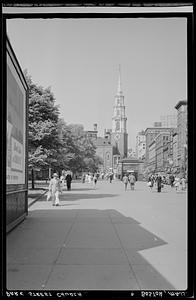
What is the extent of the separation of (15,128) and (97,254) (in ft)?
15.0

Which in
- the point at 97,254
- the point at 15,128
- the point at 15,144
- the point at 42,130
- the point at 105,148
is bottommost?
the point at 97,254

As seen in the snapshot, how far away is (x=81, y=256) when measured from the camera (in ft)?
28.6

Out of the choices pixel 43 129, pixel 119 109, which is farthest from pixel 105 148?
pixel 119 109

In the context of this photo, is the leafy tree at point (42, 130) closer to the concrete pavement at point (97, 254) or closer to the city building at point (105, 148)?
the city building at point (105, 148)

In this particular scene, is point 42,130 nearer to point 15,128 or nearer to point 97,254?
point 15,128

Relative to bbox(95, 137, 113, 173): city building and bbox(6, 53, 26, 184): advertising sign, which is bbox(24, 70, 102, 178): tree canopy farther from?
bbox(6, 53, 26, 184): advertising sign

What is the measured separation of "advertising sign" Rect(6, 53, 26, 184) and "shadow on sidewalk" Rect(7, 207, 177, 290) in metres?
1.62

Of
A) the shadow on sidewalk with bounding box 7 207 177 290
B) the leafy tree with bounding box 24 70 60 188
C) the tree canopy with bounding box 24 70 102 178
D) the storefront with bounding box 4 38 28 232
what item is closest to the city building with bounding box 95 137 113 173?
the tree canopy with bounding box 24 70 102 178

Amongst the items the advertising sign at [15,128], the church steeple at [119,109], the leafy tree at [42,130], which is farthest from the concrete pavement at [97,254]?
the leafy tree at [42,130]

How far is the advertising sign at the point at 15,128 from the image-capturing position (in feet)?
34.8

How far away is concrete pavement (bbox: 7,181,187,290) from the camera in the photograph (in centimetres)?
670
